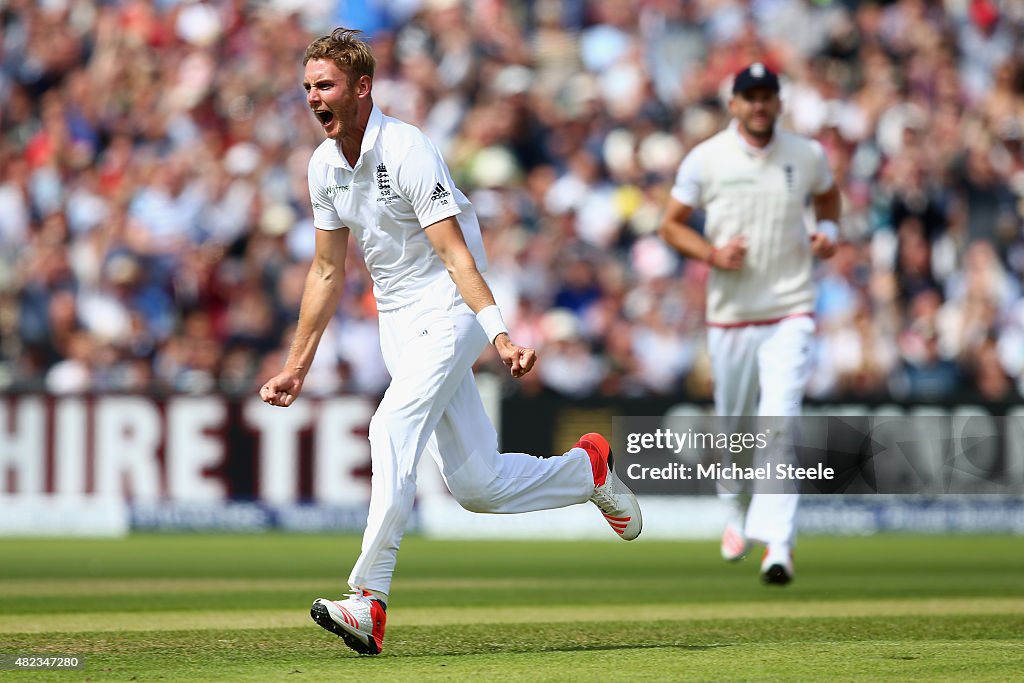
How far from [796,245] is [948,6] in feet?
34.9

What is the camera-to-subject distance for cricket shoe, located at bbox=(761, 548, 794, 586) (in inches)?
355

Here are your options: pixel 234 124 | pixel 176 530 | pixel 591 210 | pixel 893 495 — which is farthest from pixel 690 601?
pixel 234 124

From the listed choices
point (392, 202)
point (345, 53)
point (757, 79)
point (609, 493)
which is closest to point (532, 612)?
point (609, 493)

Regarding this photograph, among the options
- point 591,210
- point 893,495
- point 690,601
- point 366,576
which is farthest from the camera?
point 591,210

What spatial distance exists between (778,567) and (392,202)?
11.5 feet

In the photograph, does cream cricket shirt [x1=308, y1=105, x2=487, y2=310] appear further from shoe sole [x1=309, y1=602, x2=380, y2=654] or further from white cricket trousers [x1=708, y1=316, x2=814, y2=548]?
white cricket trousers [x1=708, y1=316, x2=814, y2=548]

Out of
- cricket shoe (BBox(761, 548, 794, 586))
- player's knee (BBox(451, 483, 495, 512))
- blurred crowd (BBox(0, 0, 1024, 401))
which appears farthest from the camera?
blurred crowd (BBox(0, 0, 1024, 401))

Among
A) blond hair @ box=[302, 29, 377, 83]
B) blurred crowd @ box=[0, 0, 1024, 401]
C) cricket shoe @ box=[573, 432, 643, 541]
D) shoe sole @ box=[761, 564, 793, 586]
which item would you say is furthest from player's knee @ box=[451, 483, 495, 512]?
blurred crowd @ box=[0, 0, 1024, 401]

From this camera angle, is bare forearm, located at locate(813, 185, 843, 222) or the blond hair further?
bare forearm, located at locate(813, 185, 843, 222)

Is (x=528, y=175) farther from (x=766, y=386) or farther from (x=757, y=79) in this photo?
(x=766, y=386)

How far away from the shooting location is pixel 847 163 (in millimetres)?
17828

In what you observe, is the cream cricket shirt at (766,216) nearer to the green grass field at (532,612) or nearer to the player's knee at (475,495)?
the green grass field at (532,612)

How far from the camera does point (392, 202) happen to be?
6625mm

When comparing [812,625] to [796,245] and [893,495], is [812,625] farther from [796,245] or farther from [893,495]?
[893,495]
